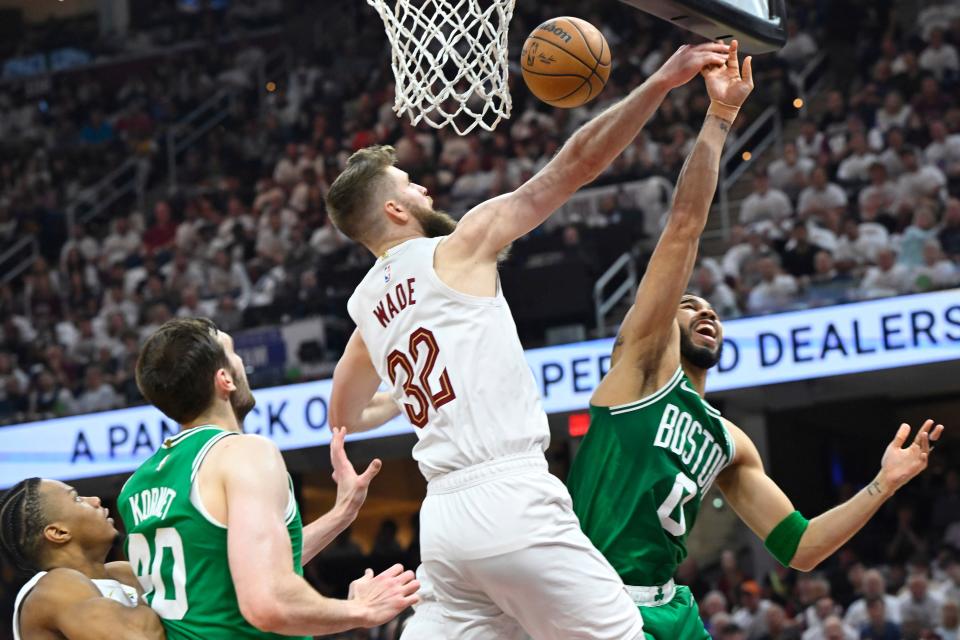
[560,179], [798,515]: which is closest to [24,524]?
[560,179]

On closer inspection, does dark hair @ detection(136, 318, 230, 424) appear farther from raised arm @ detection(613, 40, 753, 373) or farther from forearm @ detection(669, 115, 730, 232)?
forearm @ detection(669, 115, 730, 232)

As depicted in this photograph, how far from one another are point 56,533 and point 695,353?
6.56ft

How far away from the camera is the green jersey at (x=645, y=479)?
400cm

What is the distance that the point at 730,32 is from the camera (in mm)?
4188

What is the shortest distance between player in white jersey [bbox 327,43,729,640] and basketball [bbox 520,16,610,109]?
1.68 ft

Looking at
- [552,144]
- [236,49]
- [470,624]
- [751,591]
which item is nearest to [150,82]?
[236,49]

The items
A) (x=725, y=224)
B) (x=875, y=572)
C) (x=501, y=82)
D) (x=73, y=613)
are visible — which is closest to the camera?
(x=73, y=613)

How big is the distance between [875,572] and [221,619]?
750 centimetres

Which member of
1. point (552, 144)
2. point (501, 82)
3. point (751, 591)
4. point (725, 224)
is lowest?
point (751, 591)

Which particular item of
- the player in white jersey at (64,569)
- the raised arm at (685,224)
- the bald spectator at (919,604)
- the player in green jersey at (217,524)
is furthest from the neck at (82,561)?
the bald spectator at (919,604)

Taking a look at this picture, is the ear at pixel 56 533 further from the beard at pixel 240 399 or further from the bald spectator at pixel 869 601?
the bald spectator at pixel 869 601

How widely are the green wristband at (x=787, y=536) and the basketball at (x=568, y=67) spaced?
1525mm

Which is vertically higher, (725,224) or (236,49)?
(236,49)

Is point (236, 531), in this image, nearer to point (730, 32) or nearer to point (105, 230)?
point (730, 32)
